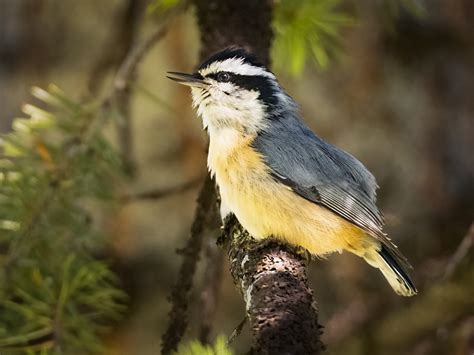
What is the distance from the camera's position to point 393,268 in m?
2.05

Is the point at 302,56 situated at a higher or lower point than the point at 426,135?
lower

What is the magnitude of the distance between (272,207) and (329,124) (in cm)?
139

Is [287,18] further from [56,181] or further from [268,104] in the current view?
[56,181]

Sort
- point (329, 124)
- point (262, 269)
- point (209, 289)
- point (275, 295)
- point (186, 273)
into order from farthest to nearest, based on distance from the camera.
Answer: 1. point (329, 124)
2. point (209, 289)
3. point (186, 273)
4. point (262, 269)
5. point (275, 295)

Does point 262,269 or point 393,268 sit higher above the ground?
point 393,268

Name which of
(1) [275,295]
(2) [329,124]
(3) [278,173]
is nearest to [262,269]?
(1) [275,295]

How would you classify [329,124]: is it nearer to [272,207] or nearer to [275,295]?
[272,207]

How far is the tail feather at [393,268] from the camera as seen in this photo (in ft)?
6.64

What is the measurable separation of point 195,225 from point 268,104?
402 millimetres

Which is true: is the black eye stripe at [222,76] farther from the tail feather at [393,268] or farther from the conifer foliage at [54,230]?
the tail feather at [393,268]

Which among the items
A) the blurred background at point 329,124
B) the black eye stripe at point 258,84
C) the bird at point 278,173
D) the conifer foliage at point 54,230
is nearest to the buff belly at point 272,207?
the bird at point 278,173

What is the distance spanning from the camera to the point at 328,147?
2.03 m

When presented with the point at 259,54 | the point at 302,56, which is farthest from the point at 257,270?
the point at 302,56

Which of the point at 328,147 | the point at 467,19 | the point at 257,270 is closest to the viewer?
the point at 257,270
